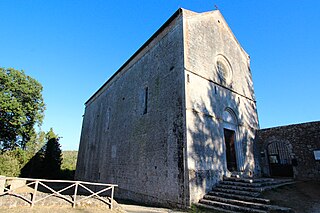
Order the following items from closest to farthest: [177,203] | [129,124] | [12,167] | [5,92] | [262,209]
A: 1. [262,209]
2. [177,203]
3. [129,124]
4. [12,167]
5. [5,92]

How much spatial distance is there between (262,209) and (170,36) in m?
9.24

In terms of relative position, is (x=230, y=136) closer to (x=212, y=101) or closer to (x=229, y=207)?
(x=212, y=101)

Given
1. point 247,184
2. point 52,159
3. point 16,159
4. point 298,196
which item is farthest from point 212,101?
point 52,159

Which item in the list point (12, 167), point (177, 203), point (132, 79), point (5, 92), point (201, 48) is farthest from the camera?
point (5, 92)

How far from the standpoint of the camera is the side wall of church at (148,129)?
28.4ft

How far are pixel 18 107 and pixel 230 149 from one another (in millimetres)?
21052

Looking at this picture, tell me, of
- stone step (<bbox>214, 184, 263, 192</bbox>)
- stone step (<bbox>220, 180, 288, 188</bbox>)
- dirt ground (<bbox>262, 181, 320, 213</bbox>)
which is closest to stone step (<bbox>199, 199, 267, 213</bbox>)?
dirt ground (<bbox>262, 181, 320, 213</bbox>)

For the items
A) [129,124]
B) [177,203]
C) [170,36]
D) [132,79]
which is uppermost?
[170,36]

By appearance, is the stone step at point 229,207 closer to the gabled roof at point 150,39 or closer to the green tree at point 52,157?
the gabled roof at point 150,39

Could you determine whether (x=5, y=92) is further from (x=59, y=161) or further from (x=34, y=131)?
(x=59, y=161)

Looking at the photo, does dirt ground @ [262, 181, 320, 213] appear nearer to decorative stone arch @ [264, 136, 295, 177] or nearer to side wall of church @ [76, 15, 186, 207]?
decorative stone arch @ [264, 136, 295, 177]

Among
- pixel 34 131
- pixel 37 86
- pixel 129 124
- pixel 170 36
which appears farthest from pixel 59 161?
pixel 170 36

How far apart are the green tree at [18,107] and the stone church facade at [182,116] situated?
1167 centimetres

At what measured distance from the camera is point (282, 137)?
11.0 meters
